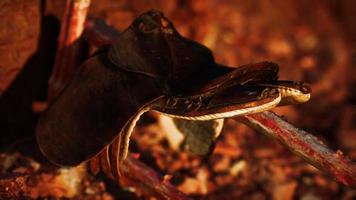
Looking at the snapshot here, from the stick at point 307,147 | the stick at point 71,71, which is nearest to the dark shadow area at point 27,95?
the stick at point 71,71

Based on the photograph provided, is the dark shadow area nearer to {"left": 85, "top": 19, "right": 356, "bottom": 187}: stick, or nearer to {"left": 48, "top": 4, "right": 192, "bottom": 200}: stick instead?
{"left": 48, "top": 4, "right": 192, "bottom": 200}: stick

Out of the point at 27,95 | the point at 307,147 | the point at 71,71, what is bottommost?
the point at 27,95

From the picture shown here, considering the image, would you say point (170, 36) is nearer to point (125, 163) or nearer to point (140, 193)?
point (125, 163)

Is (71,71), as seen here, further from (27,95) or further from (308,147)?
(308,147)

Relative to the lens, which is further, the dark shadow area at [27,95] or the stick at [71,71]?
the dark shadow area at [27,95]

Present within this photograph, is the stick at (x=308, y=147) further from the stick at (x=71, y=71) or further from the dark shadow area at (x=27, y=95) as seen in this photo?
the dark shadow area at (x=27, y=95)

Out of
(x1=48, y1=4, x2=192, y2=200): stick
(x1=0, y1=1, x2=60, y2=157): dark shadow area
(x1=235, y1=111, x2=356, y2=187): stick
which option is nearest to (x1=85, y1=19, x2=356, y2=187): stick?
(x1=235, y1=111, x2=356, y2=187): stick

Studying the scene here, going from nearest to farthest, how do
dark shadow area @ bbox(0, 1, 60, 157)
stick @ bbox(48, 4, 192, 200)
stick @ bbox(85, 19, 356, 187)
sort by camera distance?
A: 1. stick @ bbox(85, 19, 356, 187)
2. stick @ bbox(48, 4, 192, 200)
3. dark shadow area @ bbox(0, 1, 60, 157)

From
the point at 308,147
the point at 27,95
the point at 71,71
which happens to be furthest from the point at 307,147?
the point at 27,95

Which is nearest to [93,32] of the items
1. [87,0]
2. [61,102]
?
[87,0]

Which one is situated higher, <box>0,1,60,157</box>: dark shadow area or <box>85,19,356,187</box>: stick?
<box>85,19,356,187</box>: stick

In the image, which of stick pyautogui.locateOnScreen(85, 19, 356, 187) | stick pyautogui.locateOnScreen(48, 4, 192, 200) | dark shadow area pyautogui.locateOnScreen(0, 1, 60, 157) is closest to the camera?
stick pyautogui.locateOnScreen(85, 19, 356, 187)
